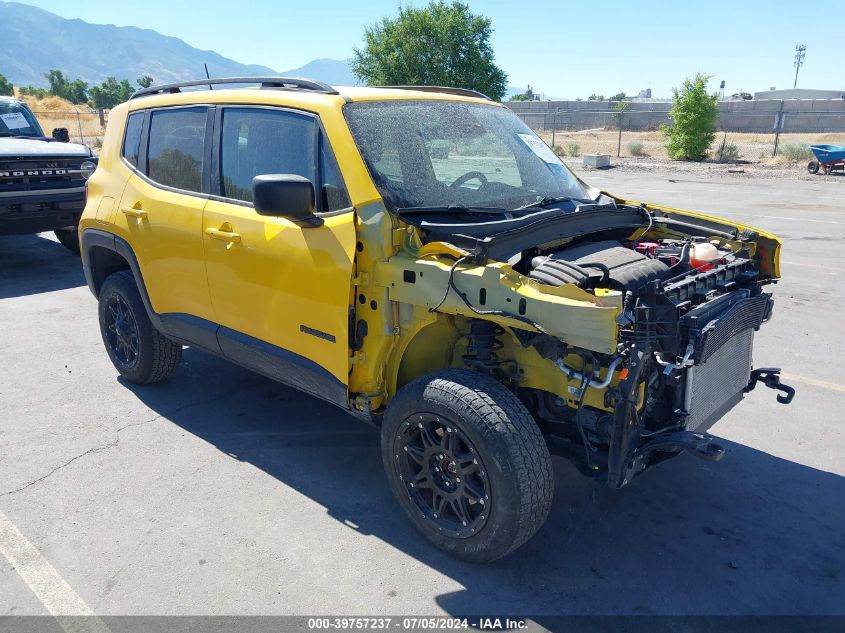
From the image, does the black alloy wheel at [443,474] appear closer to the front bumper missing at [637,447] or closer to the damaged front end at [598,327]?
the damaged front end at [598,327]

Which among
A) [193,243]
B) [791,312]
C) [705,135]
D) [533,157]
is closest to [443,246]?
[533,157]

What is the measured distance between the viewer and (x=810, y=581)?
121 inches

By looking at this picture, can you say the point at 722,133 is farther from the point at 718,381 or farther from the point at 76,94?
the point at 76,94

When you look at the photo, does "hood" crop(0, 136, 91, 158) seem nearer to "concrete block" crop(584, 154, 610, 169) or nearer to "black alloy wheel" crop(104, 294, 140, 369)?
"black alloy wheel" crop(104, 294, 140, 369)

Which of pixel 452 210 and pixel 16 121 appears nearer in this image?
pixel 452 210

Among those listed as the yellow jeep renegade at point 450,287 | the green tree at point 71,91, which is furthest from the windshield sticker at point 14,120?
the green tree at point 71,91

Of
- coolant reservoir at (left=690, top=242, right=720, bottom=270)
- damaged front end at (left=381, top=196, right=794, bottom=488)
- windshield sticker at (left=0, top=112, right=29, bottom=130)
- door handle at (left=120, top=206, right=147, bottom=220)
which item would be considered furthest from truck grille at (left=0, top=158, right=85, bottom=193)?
coolant reservoir at (left=690, top=242, right=720, bottom=270)

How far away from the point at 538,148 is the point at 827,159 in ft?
68.2

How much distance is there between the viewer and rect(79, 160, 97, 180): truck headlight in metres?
9.03

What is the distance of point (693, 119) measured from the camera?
87.9 ft

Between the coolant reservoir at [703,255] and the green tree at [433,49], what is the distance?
3455 centimetres

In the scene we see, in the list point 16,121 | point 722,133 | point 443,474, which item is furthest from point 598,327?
point 722,133

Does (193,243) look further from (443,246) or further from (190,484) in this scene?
(443,246)

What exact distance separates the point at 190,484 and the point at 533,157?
2.79m
